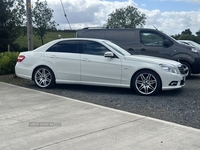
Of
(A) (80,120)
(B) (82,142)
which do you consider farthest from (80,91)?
(B) (82,142)

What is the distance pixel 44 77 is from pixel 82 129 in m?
4.24

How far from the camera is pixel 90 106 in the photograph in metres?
6.79

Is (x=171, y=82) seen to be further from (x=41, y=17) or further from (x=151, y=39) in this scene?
(x=41, y=17)

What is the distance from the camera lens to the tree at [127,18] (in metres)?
35.8

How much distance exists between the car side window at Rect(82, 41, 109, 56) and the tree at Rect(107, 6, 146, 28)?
2630 cm

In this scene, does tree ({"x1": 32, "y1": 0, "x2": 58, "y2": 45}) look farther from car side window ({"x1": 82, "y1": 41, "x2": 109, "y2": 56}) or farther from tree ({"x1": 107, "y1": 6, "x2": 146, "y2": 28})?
car side window ({"x1": 82, "y1": 41, "x2": 109, "y2": 56})

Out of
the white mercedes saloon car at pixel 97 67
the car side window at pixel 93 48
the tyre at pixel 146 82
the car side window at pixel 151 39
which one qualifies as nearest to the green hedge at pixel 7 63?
the white mercedes saloon car at pixel 97 67

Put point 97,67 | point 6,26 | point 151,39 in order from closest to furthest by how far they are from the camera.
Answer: point 97,67, point 151,39, point 6,26

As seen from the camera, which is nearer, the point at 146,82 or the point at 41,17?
the point at 146,82

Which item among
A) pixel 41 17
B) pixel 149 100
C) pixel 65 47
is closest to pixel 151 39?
pixel 65 47

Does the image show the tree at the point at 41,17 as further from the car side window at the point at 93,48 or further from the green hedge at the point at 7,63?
the car side window at the point at 93,48

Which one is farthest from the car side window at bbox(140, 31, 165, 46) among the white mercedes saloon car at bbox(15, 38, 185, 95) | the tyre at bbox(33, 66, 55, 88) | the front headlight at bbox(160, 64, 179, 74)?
the tyre at bbox(33, 66, 55, 88)

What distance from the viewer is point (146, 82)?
8117 millimetres

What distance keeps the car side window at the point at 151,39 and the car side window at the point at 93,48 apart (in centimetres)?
310
